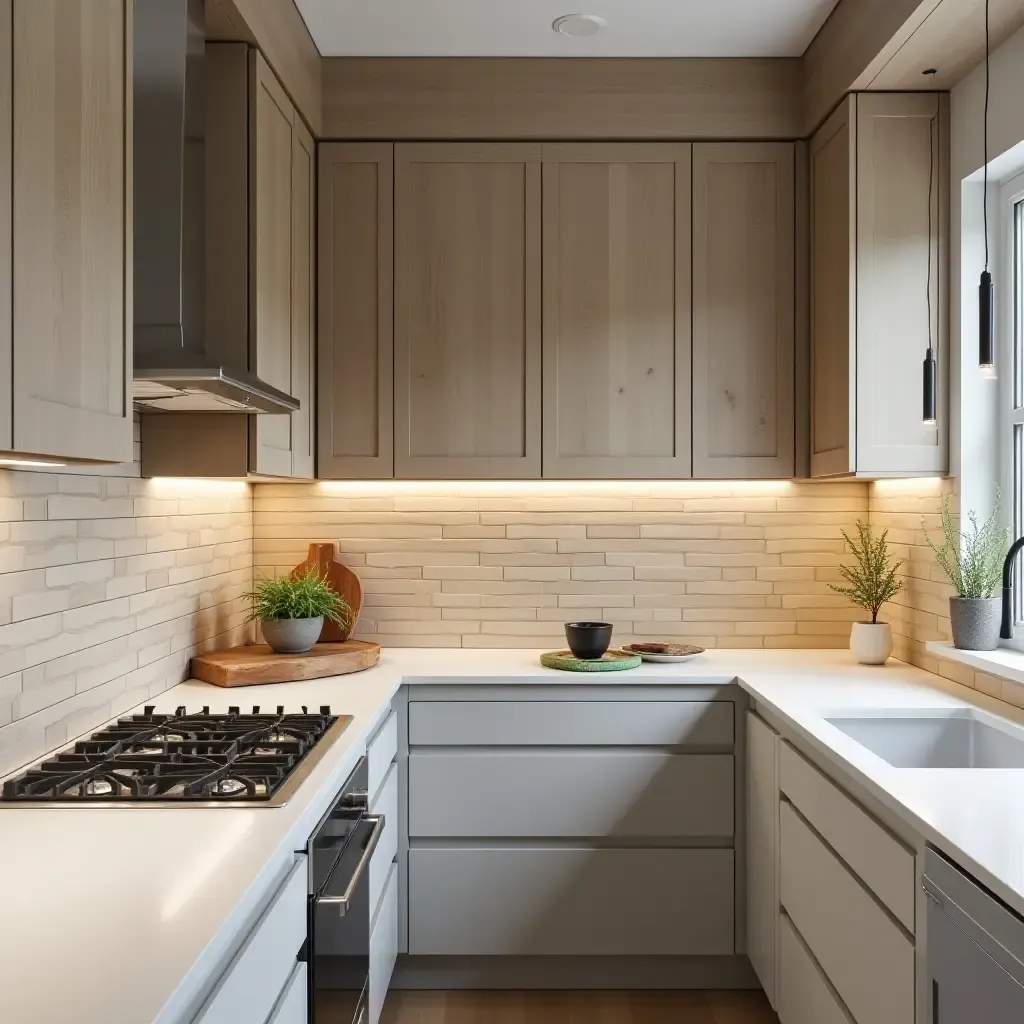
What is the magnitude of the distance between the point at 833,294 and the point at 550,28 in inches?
44.7

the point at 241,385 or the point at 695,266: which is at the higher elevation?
the point at 695,266

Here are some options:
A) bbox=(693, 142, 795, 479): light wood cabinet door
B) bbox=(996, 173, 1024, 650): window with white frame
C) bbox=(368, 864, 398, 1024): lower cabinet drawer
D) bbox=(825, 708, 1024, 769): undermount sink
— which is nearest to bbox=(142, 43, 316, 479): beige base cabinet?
bbox=(368, 864, 398, 1024): lower cabinet drawer

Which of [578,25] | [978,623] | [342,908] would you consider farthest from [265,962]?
[578,25]

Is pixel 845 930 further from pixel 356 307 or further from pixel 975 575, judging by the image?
pixel 356 307

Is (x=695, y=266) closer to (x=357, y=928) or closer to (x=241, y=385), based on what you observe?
(x=241, y=385)

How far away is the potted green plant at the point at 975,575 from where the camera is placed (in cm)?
262

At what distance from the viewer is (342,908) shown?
5.85 feet

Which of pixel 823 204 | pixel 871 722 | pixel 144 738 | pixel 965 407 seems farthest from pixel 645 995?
pixel 823 204

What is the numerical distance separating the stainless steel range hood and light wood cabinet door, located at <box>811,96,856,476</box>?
1591 millimetres

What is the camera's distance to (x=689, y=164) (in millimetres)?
3215

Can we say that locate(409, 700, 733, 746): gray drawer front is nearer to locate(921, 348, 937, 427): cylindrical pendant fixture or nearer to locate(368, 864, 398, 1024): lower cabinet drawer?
locate(368, 864, 398, 1024): lower cabinet drawer

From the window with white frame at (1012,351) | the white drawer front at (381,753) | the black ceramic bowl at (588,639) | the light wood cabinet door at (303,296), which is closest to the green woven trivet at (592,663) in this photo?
the black ceramic bowl at (588,639)

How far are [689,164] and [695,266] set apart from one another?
32cm

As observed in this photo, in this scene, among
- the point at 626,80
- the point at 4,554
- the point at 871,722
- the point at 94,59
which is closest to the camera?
the point at 94,59
